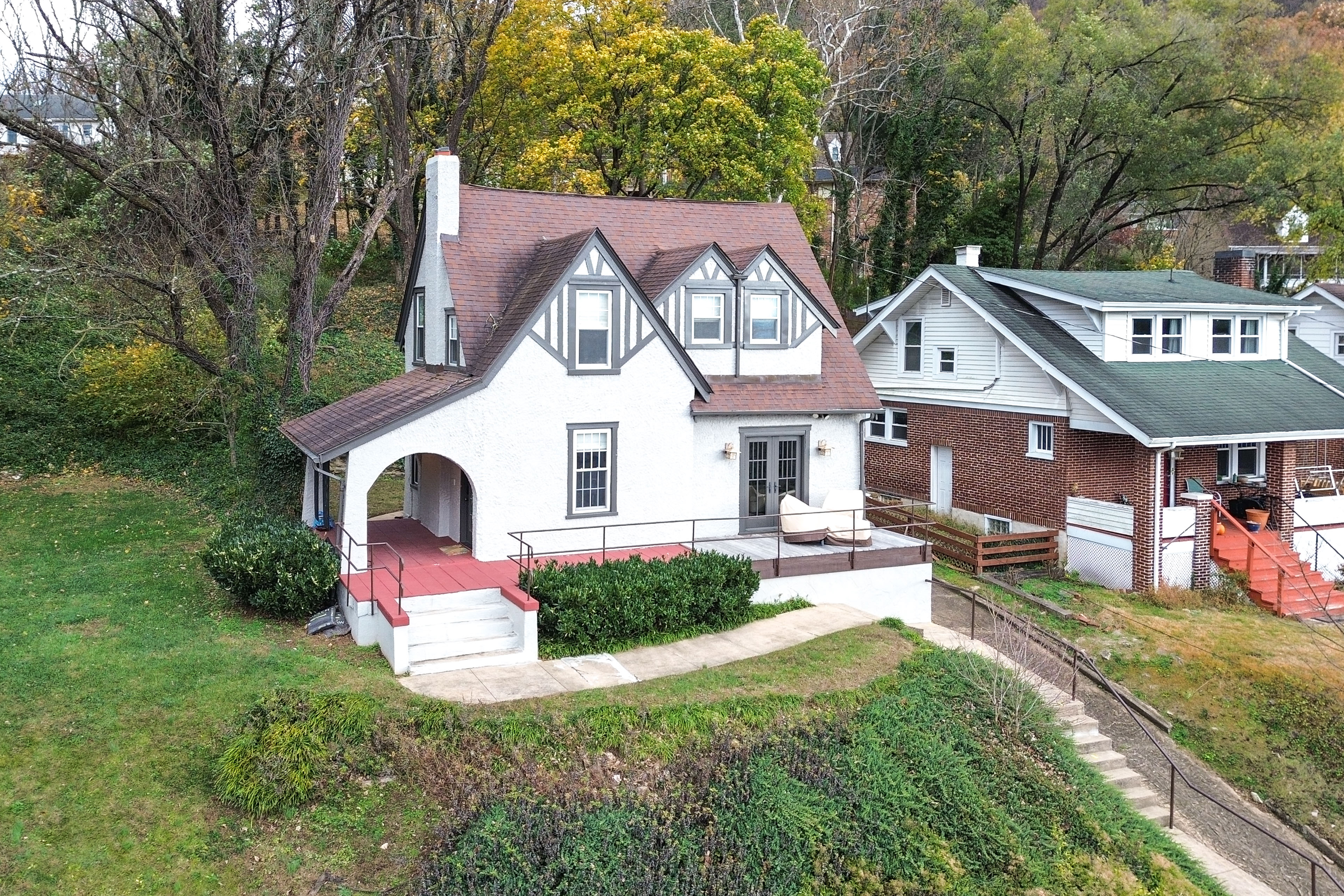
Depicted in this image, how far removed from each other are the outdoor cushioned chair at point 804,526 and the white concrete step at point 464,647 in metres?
6.03

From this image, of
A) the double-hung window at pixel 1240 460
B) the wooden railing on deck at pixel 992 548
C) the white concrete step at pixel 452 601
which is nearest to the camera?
the white concrete step at pixel 452 601

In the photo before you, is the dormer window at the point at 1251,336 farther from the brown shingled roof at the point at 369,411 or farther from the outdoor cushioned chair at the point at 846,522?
the brown shingled roof at the point at 369,411

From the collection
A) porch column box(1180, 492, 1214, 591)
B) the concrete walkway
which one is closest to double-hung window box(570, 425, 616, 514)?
the concrete walkway

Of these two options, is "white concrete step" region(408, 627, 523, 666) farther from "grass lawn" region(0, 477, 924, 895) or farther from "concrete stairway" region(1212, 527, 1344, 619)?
"concrete stairway" region(1212, 527, 1344, 619)

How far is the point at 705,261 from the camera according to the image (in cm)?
2006

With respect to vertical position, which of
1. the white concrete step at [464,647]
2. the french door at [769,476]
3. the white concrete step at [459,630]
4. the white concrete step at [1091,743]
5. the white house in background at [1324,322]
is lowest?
the white concrete step at [1091,743]

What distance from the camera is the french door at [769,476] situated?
20.5 m

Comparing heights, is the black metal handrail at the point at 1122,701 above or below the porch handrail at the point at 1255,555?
below

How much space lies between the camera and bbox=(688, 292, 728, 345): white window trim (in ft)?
66.4

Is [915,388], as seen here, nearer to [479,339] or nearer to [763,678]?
[479,339]

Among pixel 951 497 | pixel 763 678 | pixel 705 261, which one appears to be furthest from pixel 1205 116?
pixel 763 678

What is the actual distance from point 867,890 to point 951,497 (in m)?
17.1

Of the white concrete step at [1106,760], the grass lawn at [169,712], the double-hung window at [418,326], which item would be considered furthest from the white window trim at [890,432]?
the white concrete step at [1106,760]

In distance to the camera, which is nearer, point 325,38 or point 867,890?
point 867,890
